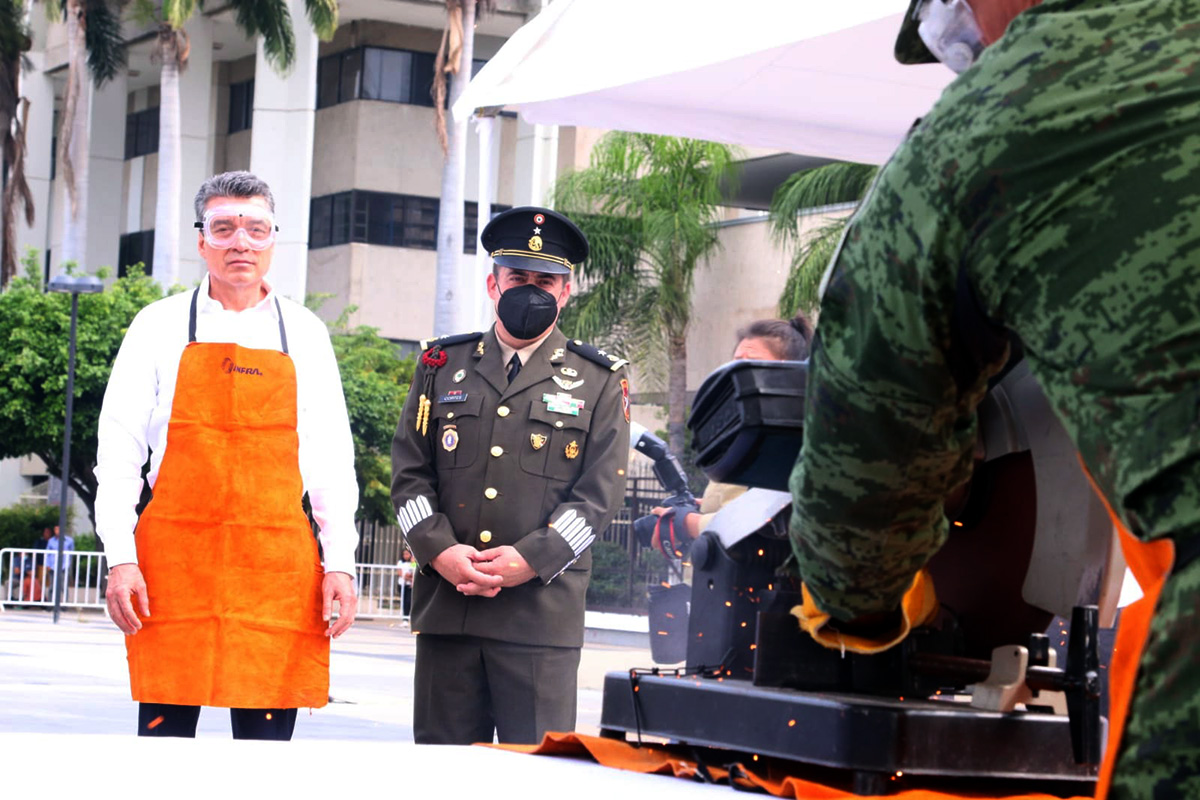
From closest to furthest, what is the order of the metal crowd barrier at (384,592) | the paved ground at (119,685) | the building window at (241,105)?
the paved ground at (119,685)
the metal crowd barrier at (384,592)
the building window at (241,105)

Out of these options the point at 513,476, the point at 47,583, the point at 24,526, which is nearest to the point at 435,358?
the point at 513,476

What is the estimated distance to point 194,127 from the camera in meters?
34.5

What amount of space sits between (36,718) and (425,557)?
15.8 ft

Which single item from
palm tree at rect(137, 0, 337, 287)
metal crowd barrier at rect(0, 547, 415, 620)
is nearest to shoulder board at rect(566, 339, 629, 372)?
metal crowd barrier at rect(0, 547, 415, 620)

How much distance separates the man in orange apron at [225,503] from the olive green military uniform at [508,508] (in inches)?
10.5

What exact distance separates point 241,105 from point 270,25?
8361 millimetres

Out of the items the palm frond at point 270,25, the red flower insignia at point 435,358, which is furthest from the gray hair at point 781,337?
the palm frond at point 270,25

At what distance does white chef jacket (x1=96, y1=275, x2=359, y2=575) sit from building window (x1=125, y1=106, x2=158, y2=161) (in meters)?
36.0

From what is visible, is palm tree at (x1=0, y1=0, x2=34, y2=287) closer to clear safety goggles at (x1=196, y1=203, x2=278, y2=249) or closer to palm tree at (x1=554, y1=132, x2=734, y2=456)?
palm tree at (x1=554, y1=132, x2=734, y2=456)

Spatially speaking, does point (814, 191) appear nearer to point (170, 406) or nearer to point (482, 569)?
point (482, 569)

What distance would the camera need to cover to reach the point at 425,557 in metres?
4.12

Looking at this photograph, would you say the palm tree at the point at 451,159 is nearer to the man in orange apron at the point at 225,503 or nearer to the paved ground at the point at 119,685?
the paved ground at the point at 119,685

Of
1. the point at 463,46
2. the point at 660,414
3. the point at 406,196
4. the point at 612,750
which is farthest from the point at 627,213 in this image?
the point at 612,750

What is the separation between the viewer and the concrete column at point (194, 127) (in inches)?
1339
